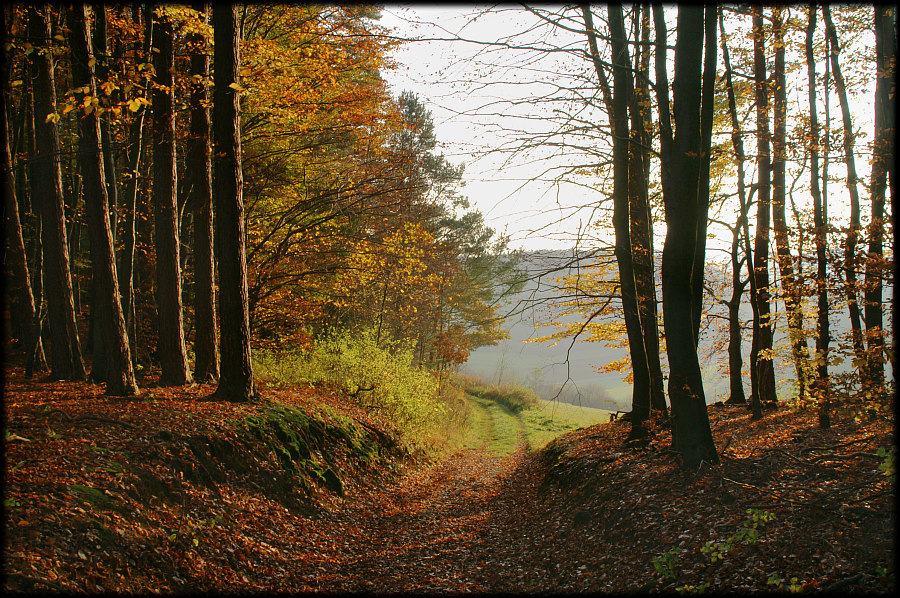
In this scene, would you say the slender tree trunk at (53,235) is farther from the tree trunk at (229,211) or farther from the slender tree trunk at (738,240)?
the slender tree trunk at (738,240)

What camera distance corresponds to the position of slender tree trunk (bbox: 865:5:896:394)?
5.66m

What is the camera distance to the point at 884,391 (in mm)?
5059

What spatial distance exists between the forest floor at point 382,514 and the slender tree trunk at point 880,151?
1.71m

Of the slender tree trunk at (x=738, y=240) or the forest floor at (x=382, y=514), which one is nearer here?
the forest floor at (x=382, y=514)

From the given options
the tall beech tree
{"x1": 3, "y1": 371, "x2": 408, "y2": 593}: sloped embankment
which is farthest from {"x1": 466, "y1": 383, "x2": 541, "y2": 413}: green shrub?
the tall beech tree

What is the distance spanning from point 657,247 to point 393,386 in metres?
7.82

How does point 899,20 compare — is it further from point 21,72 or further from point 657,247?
point 21,72

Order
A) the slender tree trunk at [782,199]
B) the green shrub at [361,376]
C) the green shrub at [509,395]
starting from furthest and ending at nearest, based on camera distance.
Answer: the green shrub at [509,395]
the green shrub at [361,376]
the slender tree trunk at [782,199]

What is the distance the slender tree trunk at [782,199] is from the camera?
8.19m

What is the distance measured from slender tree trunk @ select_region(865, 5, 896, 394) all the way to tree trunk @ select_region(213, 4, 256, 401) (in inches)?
339

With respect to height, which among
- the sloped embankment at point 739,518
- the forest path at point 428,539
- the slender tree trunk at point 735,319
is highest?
the slender tree trunk at point 735,319

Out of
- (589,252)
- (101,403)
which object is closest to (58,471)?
(101,403)

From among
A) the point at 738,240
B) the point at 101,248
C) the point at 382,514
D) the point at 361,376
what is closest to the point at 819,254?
the point at 738,240

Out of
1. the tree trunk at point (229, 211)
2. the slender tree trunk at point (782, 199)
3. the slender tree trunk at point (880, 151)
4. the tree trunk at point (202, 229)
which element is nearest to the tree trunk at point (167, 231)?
the tree trunk at point (202, 229)
